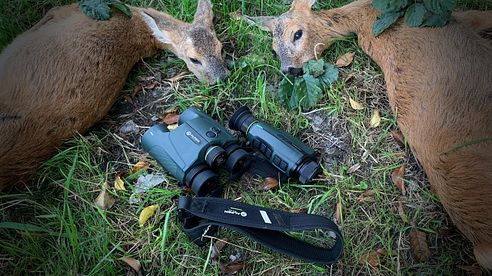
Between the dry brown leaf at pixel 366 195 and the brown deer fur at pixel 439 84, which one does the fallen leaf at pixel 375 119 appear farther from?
the dry brown leaf at pixel 366 195

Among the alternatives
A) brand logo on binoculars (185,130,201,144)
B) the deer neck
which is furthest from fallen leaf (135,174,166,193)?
the deer neck

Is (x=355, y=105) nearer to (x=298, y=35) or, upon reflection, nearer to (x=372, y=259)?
(x=298, y=35)

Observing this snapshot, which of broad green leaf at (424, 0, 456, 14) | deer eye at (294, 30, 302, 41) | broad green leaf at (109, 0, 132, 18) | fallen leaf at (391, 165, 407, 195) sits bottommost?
fallen leaf at (391, 165, 407, 195)

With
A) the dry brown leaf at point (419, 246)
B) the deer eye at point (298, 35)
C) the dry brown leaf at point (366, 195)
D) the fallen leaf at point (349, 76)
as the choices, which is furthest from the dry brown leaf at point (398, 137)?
the deer eye at point (298, 35)

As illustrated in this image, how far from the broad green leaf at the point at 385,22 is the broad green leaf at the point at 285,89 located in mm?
736

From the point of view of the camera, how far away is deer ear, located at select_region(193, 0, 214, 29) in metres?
4.55

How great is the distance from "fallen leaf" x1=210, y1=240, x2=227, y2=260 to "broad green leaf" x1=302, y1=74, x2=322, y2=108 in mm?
1279

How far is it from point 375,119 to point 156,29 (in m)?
1.95

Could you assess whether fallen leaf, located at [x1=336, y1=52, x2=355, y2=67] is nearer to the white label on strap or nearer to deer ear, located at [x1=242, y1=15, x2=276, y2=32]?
deer ear, located at [x1=242, y1=15, x2=276, y2=32]

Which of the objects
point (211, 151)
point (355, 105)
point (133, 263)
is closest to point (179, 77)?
point (211, 151)

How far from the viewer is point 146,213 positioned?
353cm

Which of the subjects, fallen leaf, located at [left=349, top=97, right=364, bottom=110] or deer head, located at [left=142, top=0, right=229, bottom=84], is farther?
deer head, located at [left=142, top=0, right=229, bottom=84]

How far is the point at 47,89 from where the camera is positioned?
12.4 ft

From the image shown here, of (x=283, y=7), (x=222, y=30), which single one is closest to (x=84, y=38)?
(x=222, y=30)
